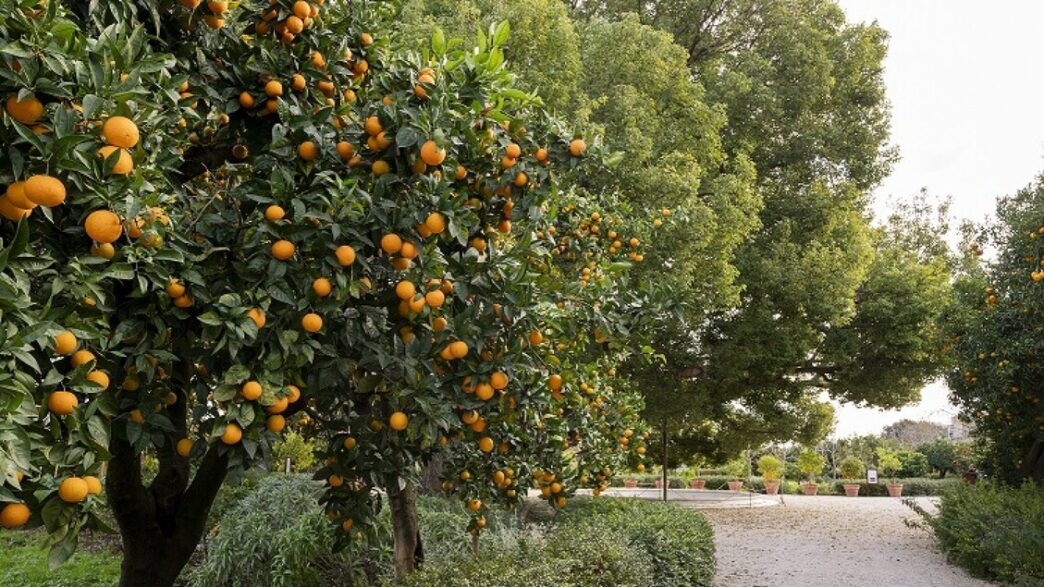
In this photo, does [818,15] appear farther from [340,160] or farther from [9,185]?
[9,185]

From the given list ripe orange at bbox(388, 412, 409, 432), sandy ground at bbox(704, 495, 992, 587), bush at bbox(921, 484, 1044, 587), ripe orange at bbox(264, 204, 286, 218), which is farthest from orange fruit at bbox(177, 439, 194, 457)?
bush at bbox(921, 484, 1044, 587)

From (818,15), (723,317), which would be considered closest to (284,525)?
(723,317)

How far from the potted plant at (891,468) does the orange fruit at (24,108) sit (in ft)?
91.7

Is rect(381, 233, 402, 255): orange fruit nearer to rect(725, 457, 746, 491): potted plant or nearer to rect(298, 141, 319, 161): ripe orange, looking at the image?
rect(298, 141, 319, 161): ripe orange

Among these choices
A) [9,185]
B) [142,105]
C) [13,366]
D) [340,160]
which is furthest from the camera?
[340,160]

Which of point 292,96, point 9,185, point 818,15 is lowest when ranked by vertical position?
point 9,185

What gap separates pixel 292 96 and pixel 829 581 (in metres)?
8.02

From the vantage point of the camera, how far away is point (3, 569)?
841 cm

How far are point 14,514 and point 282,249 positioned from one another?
3.42 feet

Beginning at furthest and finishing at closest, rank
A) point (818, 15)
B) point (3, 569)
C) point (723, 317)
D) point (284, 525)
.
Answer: point (818, 15) < point (723, 317) < point (3, 569) < point (284, 525)

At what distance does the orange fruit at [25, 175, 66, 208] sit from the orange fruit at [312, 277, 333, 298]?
0.83m

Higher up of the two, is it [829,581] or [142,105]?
[142,105]

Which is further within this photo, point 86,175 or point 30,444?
point 86,175

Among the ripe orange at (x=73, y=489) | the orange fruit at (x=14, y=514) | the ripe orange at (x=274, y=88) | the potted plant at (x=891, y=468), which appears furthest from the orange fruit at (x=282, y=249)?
the potted plant at (x=891, y=468)
